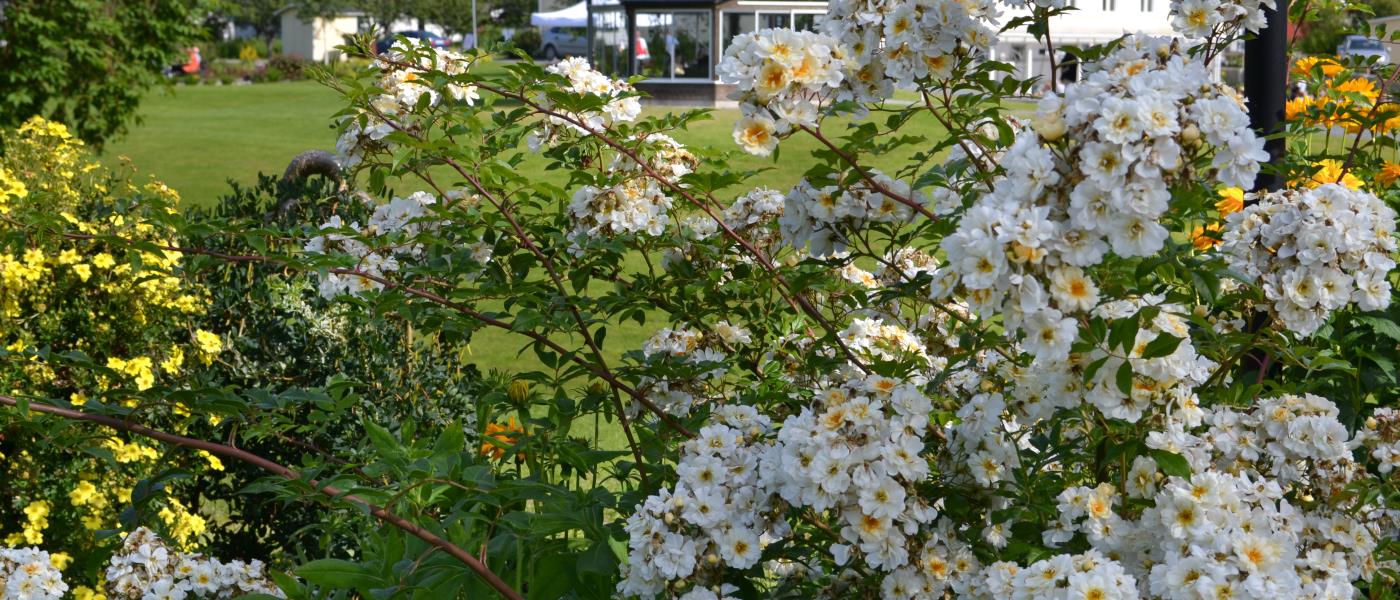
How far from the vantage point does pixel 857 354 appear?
7.12 feet

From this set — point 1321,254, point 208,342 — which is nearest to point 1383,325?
point 1321,254

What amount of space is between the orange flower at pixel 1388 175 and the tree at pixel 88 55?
8274 millimetres

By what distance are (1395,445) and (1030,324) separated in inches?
24.5

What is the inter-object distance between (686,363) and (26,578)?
1131mm

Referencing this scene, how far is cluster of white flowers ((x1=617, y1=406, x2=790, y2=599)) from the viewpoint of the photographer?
1.49m

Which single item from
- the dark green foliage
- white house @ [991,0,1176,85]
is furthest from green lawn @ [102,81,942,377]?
white house @ [991,0,1176,85]

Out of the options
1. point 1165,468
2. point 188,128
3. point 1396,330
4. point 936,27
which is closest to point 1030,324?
point 1165,468

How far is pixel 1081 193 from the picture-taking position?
4.15 feet

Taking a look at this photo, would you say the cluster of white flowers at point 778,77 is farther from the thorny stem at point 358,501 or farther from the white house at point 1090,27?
the white house at point 1090,27

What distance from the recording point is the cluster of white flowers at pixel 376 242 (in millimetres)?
2096

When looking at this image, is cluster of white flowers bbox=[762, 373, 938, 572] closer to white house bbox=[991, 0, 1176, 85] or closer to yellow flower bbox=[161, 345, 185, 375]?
yellow flower bbox=[161, 345, 185, 375]

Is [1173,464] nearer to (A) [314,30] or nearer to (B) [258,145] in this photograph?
(B) [258,145]

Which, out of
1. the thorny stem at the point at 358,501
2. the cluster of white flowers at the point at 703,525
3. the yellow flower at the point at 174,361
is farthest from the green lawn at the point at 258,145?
the cluster of white flowers at the point at 703,525

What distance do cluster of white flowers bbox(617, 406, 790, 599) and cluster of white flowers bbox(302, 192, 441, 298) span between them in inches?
29.2
